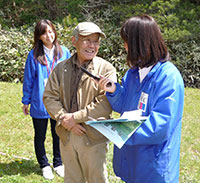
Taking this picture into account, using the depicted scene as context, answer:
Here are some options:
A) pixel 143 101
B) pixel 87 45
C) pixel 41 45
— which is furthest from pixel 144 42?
pixel 41 45

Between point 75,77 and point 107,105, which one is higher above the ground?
point 75,77

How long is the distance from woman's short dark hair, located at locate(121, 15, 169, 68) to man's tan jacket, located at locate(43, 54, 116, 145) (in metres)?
0.65

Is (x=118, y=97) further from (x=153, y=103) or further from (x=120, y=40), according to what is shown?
(x=120, y=40)

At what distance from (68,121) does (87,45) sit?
72 cm

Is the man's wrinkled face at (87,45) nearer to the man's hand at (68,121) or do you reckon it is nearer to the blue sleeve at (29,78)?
the man's hand at (68,121)

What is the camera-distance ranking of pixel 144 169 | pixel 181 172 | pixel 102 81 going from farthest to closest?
pixel 181 172
pixel 102 81
pixel 144 169

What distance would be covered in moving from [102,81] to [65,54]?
72.1 inches

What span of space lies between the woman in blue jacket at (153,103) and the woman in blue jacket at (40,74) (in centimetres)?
181

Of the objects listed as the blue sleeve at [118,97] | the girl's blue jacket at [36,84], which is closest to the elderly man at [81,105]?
the blue sleeve at [118,97]

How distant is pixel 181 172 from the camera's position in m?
4.21

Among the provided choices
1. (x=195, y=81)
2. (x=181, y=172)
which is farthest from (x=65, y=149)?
(x=195, y=81)

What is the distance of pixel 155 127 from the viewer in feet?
6.37

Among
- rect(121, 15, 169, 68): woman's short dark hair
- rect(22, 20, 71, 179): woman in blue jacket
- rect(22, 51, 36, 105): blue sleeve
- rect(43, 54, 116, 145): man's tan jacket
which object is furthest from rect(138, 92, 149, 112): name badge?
rect(22, 51, 36, 105): blue sleeve

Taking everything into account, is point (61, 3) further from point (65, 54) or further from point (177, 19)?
point (65, 54)
